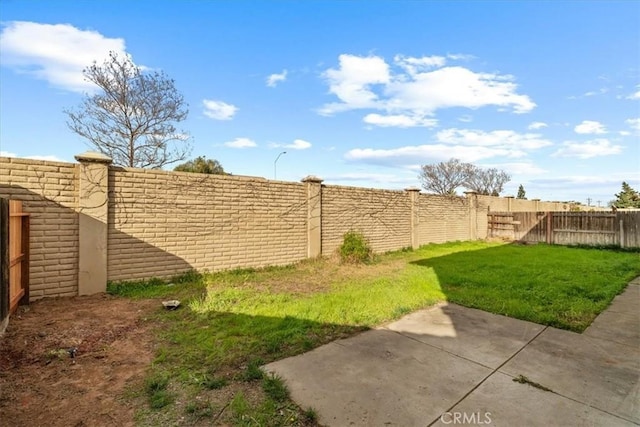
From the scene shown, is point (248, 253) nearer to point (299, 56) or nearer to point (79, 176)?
point (79, 176)

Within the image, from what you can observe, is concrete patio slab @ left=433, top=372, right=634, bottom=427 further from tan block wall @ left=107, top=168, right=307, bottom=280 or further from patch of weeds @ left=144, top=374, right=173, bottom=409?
tan block wall @ left=107, top=168, right=307, bottom=280

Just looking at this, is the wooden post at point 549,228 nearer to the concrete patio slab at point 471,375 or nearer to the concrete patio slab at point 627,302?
the concrete patio slab at point 627,302

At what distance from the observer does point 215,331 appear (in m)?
3.43

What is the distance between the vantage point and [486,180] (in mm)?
35688

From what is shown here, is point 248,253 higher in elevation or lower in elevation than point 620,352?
higher

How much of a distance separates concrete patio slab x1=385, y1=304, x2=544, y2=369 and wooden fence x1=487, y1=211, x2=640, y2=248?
10.7m

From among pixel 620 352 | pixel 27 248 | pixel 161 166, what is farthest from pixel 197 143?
pixel 620 352

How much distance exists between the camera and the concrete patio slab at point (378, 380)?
2.01 meters

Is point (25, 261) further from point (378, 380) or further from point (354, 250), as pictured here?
point (354, 250)

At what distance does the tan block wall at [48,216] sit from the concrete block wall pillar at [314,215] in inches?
191

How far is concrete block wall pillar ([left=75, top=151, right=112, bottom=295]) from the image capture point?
475 cm

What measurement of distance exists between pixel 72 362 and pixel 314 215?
5.89 meters

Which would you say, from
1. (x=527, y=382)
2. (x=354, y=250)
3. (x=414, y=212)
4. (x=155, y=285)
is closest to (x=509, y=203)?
(x=414, y=212)

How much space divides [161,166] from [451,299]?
13741 millimetres
